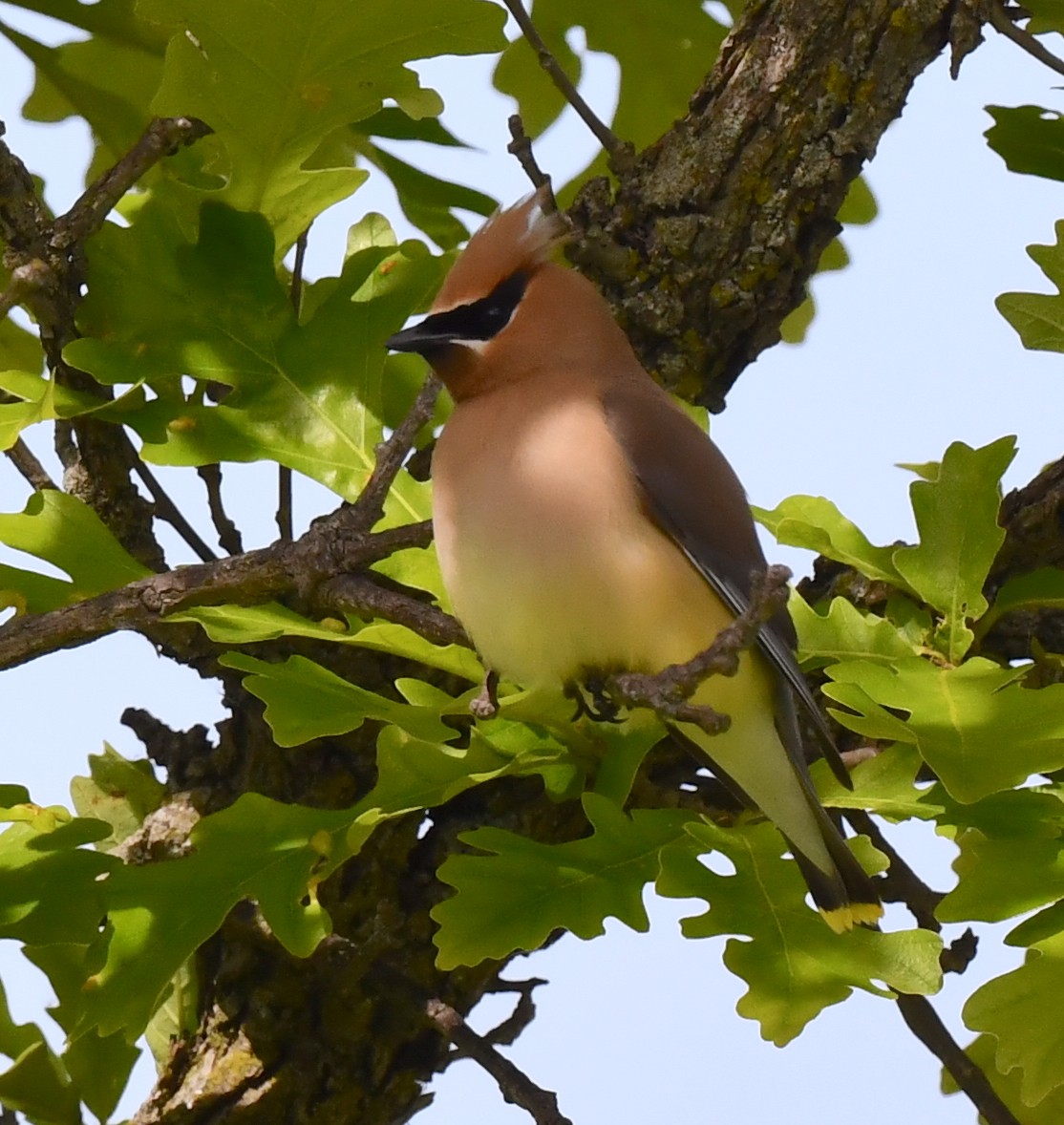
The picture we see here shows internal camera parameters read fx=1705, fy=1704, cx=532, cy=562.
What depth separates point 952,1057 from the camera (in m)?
2.12

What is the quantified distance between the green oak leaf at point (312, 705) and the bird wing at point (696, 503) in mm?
346

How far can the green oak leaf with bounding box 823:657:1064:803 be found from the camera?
5.63 feet

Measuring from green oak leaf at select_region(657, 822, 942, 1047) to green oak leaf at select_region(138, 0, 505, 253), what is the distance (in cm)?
101

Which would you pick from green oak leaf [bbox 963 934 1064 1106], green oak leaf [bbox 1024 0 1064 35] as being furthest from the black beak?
green oak leaf [bbox 1024 0 1064 35]

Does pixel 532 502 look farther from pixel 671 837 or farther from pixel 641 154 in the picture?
pixel 641 154

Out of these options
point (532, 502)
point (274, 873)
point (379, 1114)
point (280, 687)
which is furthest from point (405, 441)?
point (379, 1114)

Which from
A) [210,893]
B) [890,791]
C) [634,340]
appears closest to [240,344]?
[634,340]

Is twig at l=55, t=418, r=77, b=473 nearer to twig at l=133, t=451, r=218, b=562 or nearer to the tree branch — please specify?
twig at l=133, t=451, r=218, b=562

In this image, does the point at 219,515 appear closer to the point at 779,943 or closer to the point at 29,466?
the point at 29,466

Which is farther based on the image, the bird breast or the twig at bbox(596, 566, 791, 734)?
the bird breast

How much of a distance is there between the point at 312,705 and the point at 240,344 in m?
0.62

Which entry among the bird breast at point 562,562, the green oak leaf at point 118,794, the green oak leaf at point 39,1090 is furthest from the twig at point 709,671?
the green oak leaf at point 39,1090

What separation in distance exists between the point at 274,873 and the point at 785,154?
3.88ft

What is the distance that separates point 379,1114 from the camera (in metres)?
2.23
